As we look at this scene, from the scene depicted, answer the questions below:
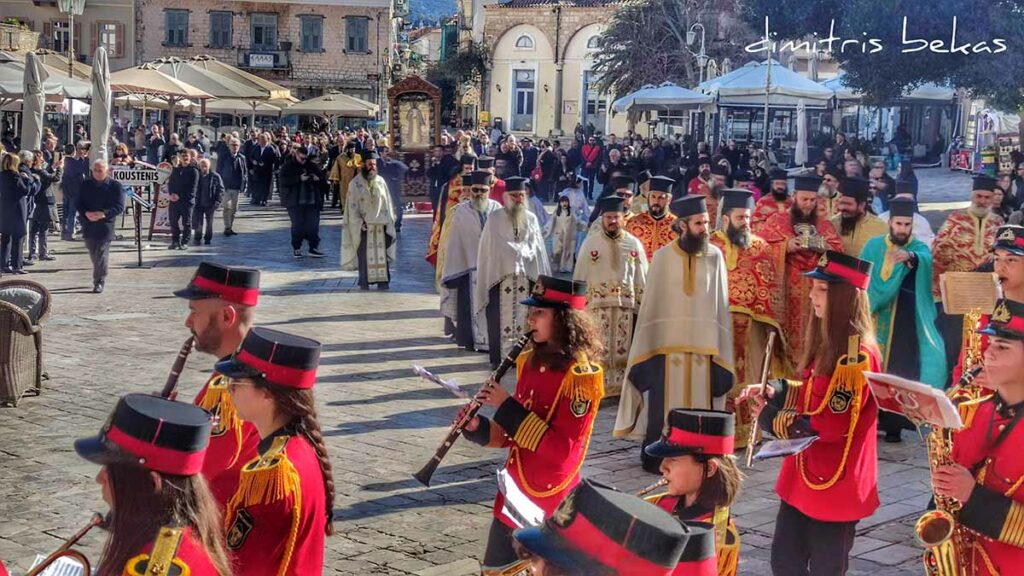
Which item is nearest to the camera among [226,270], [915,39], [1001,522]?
[1001,522]

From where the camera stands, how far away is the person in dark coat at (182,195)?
927 inches

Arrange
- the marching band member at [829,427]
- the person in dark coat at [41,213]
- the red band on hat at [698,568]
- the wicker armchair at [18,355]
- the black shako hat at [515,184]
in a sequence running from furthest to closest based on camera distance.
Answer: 1. the person in dark coat at [41,213]
2. the black shako hat at [515,184]
3. the wicker armchair at [18,355]
4. the marching band member at [829,427]
5. the red band on hat at [698,568]

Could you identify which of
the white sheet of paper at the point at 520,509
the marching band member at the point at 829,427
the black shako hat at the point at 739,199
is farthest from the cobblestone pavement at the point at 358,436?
the white sheet of paper at the point at 520,509

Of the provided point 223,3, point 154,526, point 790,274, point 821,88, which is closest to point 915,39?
point 821,88

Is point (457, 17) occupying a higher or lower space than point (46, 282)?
higher

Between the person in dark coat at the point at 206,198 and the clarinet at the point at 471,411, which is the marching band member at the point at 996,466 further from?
the person in dark coat at the point at 206,198

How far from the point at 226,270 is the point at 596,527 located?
114 inches

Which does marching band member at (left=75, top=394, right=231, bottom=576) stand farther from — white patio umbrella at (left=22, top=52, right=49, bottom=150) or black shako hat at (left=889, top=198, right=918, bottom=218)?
white patio umbrella at (left=22, top=52, right=49, bottom=150)

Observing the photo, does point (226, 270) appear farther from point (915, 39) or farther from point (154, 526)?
point (915, 39)

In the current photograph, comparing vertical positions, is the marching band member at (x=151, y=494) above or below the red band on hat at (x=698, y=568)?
above

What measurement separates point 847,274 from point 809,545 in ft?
3.84

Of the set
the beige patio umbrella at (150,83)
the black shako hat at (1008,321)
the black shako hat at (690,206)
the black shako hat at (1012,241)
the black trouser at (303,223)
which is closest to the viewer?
the black shako hat at (1008,321)

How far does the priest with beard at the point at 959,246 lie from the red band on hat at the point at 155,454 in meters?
8.85

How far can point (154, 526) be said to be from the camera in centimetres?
350
